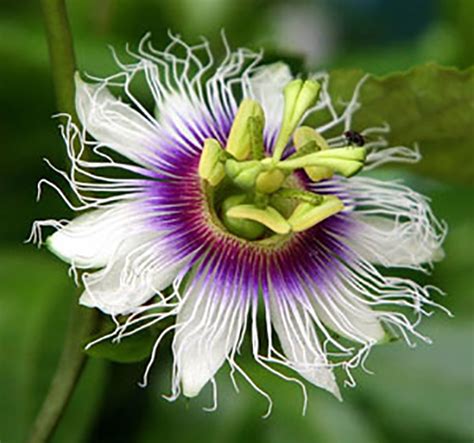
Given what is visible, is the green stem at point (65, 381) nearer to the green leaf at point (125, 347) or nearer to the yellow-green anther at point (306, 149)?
the green leaf at point (125, 347)

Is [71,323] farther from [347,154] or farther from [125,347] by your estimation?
[347,154]

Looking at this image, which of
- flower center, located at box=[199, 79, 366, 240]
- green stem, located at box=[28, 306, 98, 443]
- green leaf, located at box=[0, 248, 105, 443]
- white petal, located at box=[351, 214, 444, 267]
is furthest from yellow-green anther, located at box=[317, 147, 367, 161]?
green leaf, located at box=[0, 248, 105, 443]

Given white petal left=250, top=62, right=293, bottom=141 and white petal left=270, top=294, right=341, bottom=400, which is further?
white petal left=250, top=62, right=293, bottom=141

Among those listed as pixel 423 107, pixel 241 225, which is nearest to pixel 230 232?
pixel 241 225

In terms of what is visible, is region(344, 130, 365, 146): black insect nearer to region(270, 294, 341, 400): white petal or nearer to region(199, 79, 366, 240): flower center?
region(199, 79, 366, 240): flower center

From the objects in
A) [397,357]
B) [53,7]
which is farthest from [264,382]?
[53,7]

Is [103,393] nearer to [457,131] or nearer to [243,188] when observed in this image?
[243,188]
